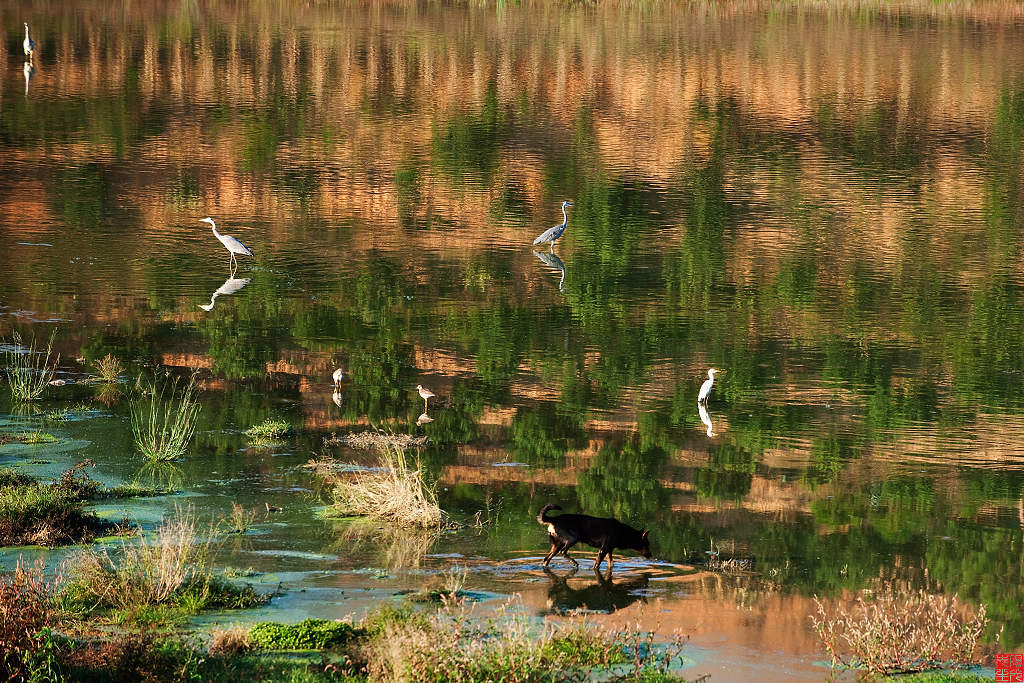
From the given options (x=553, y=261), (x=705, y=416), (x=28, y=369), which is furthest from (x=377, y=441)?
(x=553, y=261)

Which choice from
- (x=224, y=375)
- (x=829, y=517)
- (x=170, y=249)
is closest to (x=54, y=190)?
(x=170, y=249)

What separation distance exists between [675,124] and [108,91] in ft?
57.4

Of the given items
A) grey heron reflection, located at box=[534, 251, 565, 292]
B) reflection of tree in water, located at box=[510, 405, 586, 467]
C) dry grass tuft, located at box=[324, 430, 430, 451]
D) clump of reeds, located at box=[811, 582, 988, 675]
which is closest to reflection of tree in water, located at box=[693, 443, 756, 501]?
reflection of tree in water, located at box=[510, 405, 586, 467]

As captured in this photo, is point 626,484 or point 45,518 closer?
point 45,518

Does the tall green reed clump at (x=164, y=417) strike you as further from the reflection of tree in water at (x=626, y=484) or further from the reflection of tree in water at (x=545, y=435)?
Answer: the reflection of tree in water at (x=626, y=484)

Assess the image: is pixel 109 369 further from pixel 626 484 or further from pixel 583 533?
pixel 583 533

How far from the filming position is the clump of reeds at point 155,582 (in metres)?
10.5

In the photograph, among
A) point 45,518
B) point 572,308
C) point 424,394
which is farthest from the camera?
point 572,308

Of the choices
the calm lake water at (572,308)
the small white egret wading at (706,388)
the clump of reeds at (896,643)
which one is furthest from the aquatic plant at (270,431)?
the clump of reeds at (896,643)

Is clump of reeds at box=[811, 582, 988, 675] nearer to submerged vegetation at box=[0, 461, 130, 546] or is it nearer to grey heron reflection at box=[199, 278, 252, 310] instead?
submerged vegetation at box=[0, 461, 130, 546]

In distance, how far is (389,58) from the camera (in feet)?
171

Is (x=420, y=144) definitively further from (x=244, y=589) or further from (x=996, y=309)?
(x=244, y=589)

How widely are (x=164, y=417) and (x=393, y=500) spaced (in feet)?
14.2

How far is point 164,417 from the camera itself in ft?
53.4
